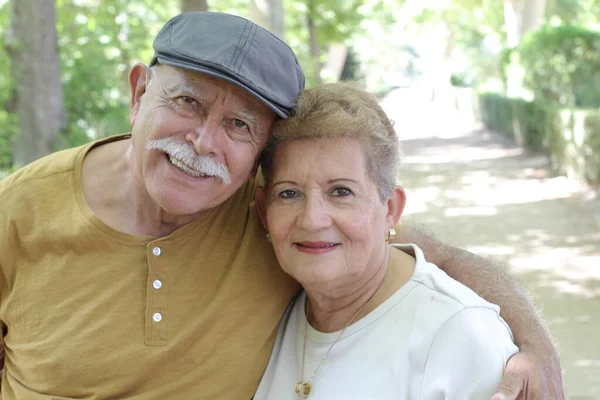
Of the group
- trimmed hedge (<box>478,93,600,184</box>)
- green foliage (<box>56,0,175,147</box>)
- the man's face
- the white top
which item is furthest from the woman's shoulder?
trimmed hedge (<box>478,93,600,184</box>)

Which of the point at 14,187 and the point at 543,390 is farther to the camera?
the point at 14,187

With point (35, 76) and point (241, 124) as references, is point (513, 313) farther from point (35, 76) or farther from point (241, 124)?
point (35, 76)

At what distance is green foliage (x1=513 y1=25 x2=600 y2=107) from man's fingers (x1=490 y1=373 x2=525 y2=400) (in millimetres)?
16140

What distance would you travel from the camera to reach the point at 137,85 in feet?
8.67

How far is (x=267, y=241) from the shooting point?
270cm

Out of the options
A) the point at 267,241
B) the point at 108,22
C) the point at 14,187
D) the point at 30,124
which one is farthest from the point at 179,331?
the point at 108,22

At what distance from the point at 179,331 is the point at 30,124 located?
4.89m

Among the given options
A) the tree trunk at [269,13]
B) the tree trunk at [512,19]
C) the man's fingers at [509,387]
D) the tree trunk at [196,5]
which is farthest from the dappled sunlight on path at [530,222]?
the tree trunk at [512,19]

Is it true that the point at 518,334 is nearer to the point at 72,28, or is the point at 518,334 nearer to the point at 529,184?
the point at 72,28

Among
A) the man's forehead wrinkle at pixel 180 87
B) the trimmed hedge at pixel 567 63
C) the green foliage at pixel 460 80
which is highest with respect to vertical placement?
the man's forehead wrinkle at pixel 180 87

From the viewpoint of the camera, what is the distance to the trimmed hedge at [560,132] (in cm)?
1226

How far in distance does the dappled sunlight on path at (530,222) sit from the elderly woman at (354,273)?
34cm

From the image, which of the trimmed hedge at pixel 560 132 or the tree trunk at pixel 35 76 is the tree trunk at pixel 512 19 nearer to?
the trimmed hedge at pixel 560 132

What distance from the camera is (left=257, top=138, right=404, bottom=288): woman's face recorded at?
2336 millimetres
